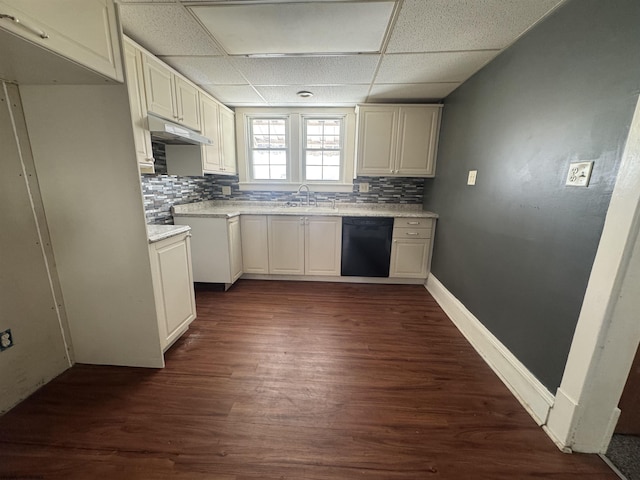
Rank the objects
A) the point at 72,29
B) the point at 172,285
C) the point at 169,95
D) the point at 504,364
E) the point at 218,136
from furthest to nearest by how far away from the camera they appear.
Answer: the point at 218,136, the point at 169,95, the point at 172,285, the point at 504,364, the point at 72,29

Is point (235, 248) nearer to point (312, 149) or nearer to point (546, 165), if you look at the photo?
point (312, 149)

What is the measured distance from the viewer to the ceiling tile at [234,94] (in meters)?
2.62

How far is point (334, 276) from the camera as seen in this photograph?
3264 millimetres

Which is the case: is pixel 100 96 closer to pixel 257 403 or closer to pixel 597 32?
pixel 257 403

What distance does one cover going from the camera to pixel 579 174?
1188 mm

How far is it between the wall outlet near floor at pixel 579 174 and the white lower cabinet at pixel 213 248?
277 centimetres

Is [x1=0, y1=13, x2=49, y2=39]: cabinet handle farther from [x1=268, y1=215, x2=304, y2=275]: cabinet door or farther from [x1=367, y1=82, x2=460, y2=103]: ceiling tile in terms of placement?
[x1=367, y1=82, x2=460, y2=103]: ceiling tile

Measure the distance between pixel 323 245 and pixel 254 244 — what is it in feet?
2.93

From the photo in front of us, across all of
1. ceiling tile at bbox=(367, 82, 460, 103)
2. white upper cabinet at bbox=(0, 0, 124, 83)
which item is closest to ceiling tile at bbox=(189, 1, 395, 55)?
white upper cabinet at bbox=(0, 0, 124, 83)

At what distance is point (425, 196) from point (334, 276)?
1.66 metres

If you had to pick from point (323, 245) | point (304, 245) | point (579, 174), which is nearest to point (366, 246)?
point (323, 245)

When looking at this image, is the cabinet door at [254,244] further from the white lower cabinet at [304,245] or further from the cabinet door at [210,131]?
the cabinet door at [210,131]

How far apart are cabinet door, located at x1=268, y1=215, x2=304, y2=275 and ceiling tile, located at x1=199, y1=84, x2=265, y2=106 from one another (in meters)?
1.42

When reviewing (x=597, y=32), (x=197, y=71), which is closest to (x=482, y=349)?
(x=597, y=32)
